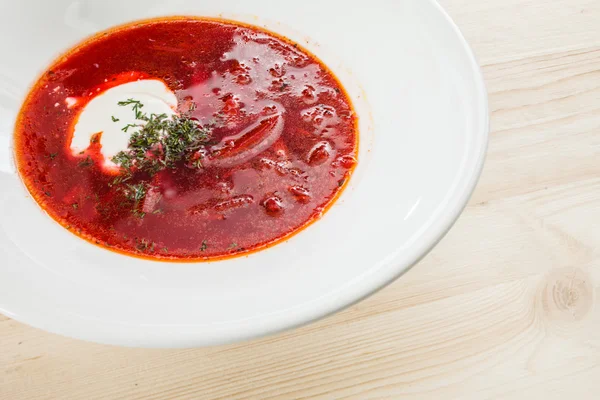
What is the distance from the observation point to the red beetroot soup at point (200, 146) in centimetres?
203

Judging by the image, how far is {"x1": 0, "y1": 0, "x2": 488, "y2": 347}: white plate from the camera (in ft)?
5.03

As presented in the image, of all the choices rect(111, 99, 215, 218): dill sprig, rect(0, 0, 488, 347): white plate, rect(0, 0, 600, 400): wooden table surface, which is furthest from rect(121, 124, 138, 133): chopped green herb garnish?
rect(0, 0, 600, 400): wooden table surface

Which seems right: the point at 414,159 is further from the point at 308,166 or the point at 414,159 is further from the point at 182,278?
the point at 182,278

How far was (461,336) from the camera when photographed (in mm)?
→ 1941

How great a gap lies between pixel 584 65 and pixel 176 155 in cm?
176

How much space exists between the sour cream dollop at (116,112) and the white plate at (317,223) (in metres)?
0.26

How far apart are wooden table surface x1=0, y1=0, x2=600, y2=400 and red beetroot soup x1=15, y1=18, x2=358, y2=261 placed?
1.17ft

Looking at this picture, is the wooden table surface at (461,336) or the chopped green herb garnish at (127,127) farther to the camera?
the chopped green herb garnish at (127,127)

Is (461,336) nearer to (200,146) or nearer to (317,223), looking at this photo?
(317,223)

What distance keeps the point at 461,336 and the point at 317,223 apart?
1.91 feet

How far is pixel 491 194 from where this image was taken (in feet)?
7.40

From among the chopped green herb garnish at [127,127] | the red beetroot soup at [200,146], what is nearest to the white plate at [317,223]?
the red beetroot soup at [200,146]

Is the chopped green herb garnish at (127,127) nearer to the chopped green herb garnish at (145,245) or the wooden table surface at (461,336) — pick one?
the chopped green herb garnish at (145,245)

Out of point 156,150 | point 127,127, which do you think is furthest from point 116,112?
point 156,150
